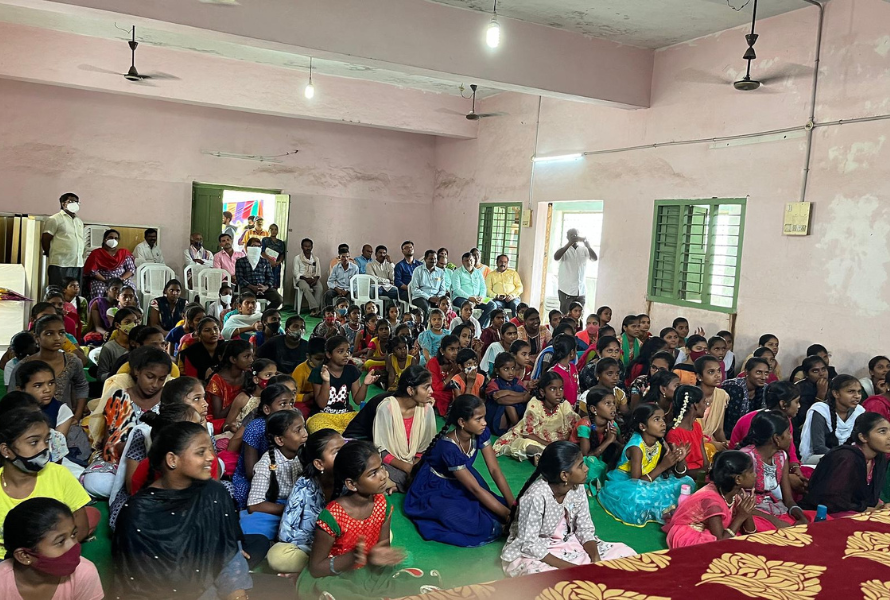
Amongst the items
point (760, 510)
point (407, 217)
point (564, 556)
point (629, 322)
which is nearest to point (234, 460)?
point (564, 556)

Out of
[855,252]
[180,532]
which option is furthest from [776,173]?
[180,532]

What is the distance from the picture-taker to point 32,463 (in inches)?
97.7

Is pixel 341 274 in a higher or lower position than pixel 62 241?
lower

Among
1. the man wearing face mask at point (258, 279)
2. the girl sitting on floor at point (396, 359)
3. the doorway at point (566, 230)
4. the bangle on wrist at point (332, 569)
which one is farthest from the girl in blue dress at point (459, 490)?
the man wearing face mask at point (258, 279)

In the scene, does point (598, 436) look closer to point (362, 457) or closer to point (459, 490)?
point (459, 490)

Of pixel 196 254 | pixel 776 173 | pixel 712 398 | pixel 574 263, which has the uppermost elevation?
pixel 776 173

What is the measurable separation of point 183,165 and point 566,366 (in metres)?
8.37

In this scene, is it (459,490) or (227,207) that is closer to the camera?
(459,490)

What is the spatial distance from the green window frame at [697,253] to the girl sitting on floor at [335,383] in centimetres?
451

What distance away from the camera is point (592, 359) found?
6.13 meters

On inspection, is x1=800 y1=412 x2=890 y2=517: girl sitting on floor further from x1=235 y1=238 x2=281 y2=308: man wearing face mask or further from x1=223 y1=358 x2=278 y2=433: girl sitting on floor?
x1=235 y1=238 x2=281 y2=308: man wearing face mask

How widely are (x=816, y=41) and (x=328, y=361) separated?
18.1 ft

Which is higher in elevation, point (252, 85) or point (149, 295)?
point (252, 85)

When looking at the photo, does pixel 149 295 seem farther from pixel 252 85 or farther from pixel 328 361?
pixel 328 361
